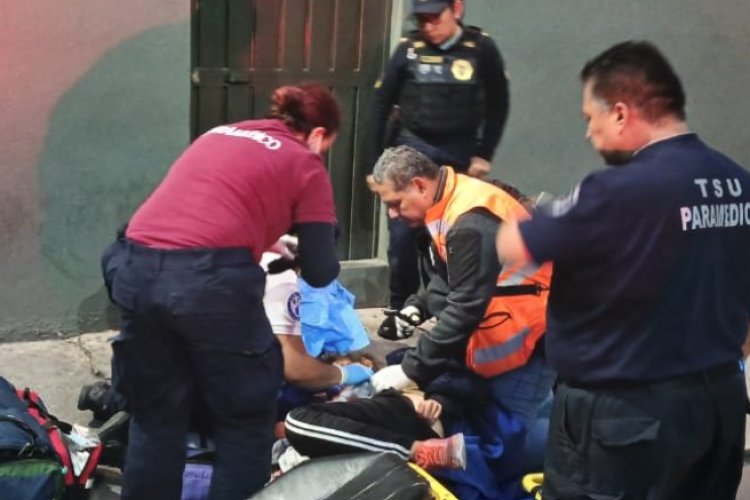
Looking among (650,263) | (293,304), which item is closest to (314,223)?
(293,304)

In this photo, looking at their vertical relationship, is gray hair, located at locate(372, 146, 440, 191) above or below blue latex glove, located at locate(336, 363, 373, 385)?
above

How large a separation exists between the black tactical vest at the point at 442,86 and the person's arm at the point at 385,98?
0.04 m

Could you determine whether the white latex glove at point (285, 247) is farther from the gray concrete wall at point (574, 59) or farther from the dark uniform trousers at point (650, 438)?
the gray concrete wall at point (574, 59)

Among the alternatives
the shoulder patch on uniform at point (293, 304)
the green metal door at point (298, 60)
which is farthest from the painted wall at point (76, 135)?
the shoulder patch on uniform at point (293, 304)

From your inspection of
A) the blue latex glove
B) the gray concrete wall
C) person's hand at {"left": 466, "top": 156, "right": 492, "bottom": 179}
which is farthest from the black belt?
the gray concrete wall

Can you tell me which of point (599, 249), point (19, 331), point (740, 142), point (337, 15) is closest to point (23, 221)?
point (19, 331)

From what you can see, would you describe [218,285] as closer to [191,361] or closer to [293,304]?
A: [191,361]

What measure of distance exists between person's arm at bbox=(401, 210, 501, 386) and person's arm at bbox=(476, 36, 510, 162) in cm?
131

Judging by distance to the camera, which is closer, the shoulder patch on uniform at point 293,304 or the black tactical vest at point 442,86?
the shoulder patch on uniform at point 293,304

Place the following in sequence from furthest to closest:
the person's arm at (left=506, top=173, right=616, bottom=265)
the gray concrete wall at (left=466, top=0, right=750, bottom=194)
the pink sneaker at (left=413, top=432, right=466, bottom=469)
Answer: the gray concrete wall at (left=466, top=0, right=750, bottom=194), the pink sneaker at (left=413, top=432, right=466, bottom=469), the person's arm at (left=506, top=173, right=616, bottom=265)

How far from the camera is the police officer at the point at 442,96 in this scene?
15.8ft

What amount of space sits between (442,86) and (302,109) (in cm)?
153

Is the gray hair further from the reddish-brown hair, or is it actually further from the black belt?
the black belt

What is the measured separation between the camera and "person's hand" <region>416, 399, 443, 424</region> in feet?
12.4
